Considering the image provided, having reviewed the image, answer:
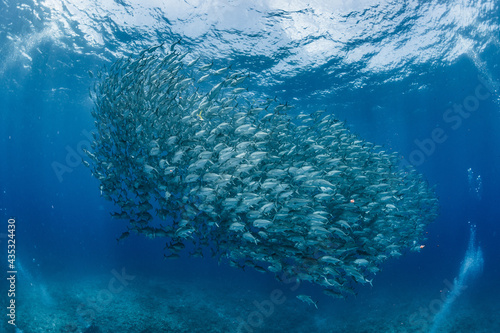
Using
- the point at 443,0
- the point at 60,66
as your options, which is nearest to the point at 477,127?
the point at 443,0

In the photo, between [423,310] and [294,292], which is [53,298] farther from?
[423,310]

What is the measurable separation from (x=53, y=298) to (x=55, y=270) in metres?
8.62

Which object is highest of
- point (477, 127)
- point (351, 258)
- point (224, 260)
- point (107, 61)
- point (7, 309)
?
point (107, 61)

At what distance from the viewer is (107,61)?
20328 mm

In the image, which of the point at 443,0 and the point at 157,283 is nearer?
the point at 443,0
